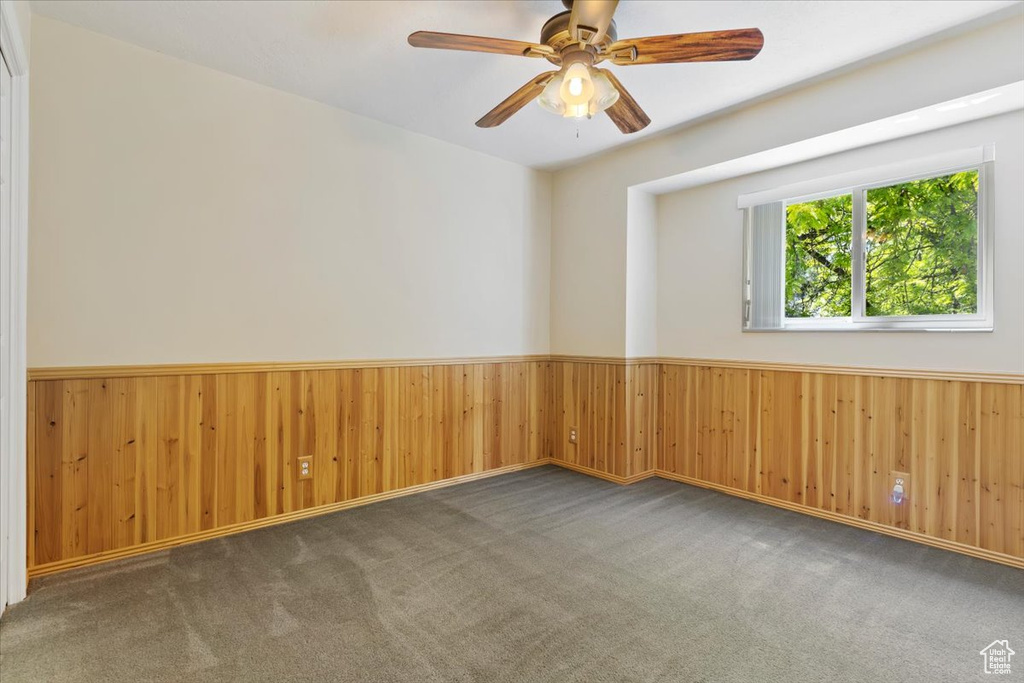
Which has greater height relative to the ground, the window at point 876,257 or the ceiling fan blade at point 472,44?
the ceiling fan blade at point 472,44

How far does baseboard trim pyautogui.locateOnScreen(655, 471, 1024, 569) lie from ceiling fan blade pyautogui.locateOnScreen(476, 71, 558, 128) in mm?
3012

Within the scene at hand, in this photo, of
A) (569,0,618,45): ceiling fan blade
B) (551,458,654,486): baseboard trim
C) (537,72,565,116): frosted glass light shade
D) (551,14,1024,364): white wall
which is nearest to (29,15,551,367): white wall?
(551,14,1024,364): white wall

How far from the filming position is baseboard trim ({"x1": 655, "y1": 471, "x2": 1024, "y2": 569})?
101 inches

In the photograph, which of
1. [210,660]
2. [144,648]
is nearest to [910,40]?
[210,660]

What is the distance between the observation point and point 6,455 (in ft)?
6.61

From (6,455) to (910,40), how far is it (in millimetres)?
4445

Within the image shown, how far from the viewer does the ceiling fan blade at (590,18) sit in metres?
1.84

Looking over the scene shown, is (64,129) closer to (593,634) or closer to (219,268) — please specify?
(219,268)

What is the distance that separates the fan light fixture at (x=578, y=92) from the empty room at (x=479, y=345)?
2 cm

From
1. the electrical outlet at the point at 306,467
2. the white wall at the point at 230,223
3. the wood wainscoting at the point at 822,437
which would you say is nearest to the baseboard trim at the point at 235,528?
the electrical outlet at the point at 306,467

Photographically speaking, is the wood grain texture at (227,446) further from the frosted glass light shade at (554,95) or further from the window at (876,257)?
the window at (876,257)

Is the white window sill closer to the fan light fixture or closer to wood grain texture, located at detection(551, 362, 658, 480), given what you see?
wood grain texture, located at detection(551, 362, 658, 480)

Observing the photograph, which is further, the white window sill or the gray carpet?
the white window sill

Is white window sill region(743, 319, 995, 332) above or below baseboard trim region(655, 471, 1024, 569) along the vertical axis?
above
